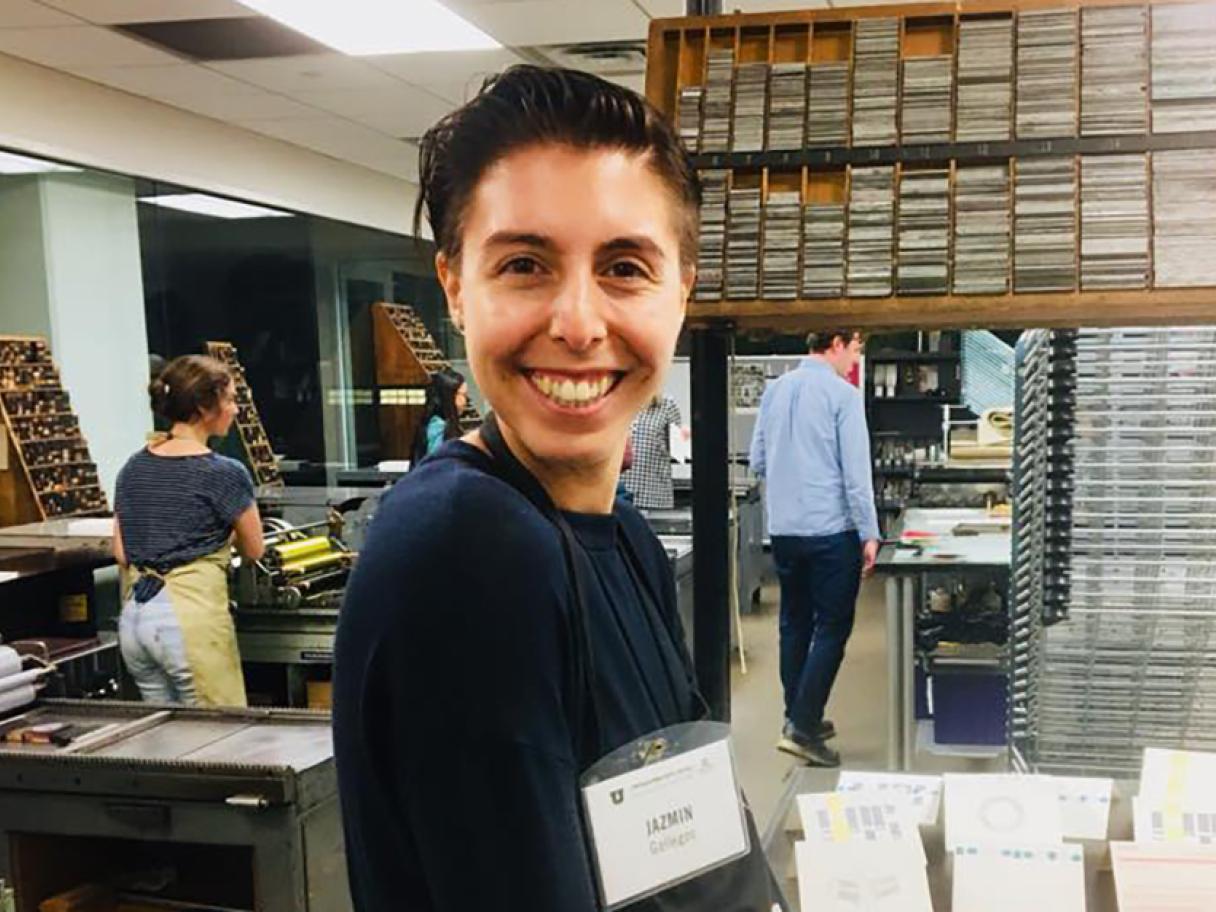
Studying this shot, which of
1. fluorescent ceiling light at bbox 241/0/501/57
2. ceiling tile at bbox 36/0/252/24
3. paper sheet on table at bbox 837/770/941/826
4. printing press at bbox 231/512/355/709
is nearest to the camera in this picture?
paper sheet on table at bbox 837/770/941/826

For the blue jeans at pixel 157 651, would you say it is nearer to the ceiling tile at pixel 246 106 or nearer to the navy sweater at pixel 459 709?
the navy sweater at pixel 459 709

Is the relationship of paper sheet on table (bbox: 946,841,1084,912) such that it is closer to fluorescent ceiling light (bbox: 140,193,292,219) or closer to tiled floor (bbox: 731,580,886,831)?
tiled floor (bbox: 731,580,886,831)

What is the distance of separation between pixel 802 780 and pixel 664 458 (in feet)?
13.6

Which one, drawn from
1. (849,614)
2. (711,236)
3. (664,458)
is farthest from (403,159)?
(711,236)

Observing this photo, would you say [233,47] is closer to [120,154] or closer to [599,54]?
[120,154]

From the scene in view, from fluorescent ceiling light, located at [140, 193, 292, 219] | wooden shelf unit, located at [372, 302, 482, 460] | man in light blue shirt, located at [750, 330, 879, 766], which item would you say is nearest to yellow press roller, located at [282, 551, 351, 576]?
man in light blue shirt, located at [750, 330, 879, 766]

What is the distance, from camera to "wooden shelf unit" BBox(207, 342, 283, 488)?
6.48 m

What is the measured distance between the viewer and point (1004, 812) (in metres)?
1.22

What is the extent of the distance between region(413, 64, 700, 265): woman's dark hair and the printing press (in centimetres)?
283

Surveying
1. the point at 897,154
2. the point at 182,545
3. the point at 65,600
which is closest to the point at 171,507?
the point at 182,545

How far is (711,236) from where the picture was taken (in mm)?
1236

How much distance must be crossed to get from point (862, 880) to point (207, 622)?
2.65 metres

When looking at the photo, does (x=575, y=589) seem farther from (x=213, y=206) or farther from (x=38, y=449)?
(x=213, y=206)

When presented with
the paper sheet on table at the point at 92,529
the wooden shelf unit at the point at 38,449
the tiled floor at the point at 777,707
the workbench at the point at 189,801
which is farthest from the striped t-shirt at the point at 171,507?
the tiled floor at the point at 777,707
